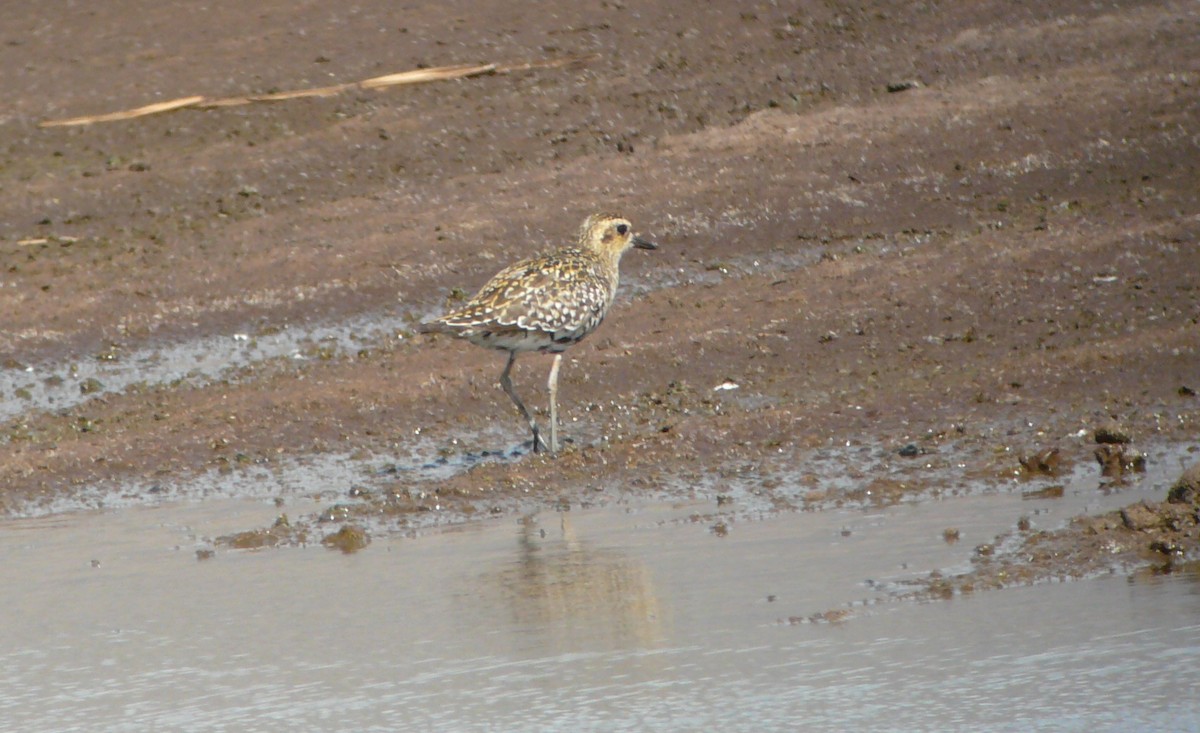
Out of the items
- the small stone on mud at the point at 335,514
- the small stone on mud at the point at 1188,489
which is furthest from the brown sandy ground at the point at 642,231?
the small stone on mud at the point at 1188,489

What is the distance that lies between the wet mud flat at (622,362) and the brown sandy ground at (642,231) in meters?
0.04

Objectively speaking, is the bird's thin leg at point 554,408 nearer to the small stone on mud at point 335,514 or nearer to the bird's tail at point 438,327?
the bird's tail at point 438,327

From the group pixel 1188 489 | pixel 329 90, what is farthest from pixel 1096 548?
pixel 329 90

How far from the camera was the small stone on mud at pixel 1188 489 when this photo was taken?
7.44 meters

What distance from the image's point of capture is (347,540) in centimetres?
839

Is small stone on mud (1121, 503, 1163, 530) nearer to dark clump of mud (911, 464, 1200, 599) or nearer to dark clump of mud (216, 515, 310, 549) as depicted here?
dark clump of mud (911, 464, 1200, 599)

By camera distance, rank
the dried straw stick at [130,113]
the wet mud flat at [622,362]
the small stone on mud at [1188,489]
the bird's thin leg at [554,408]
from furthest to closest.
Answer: the dried straw stick at [130,113]
the bird's thin leg at [554,408]
the small stone on mud at [1188,489]
the wet mud flat at [622,362]

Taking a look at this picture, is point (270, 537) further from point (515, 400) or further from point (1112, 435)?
point (1112, 435)

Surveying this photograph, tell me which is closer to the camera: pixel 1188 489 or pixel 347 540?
pixel 1188 489

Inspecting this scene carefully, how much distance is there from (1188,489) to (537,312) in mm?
3978

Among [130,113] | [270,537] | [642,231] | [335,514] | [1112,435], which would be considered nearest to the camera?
[270,537]

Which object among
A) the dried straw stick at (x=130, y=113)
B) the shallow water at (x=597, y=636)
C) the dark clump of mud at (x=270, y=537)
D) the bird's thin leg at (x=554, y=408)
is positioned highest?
the dried straw stick at (x=130, y=113)

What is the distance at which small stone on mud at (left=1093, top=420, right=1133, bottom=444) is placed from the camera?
30.0ft

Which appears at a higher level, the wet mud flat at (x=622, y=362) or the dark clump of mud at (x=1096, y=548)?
the wet mud flat at (x=622, y=362)
